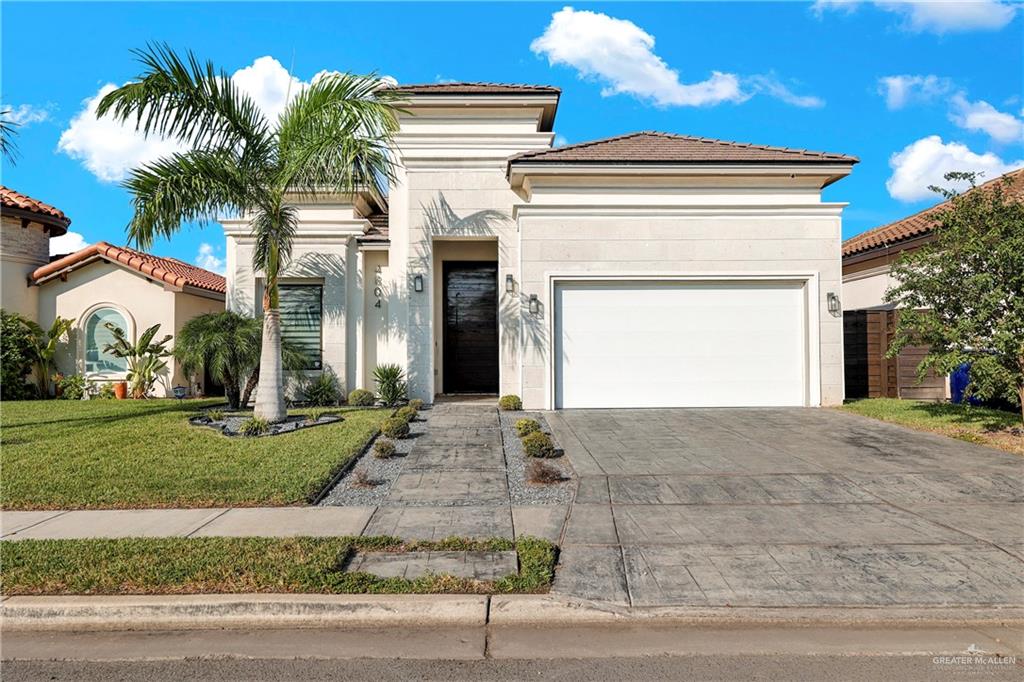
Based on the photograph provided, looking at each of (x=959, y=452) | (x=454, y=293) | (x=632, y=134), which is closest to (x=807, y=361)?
(x=959, y=452)

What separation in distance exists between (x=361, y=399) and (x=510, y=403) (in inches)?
130

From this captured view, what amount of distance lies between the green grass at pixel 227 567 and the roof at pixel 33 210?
15001 millimetres

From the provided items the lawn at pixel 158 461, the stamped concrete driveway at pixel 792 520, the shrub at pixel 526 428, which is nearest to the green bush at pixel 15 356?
the lawn at pixel 158 461

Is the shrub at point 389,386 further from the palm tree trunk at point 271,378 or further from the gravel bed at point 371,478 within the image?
the gravel bed at point 371,478

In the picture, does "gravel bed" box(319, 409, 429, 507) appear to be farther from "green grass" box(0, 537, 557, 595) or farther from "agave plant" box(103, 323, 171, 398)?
"agave plant" box(103, 323, 171, 398)

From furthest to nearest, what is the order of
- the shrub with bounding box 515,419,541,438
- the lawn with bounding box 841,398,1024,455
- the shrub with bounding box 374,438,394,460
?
the shrub with bounding box 515,419,541,438
the lawn with bounding box 841,398,1024,455
the shrub with bounding box 374,438,394,460

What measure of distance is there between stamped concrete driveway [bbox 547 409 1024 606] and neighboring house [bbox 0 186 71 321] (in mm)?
15234

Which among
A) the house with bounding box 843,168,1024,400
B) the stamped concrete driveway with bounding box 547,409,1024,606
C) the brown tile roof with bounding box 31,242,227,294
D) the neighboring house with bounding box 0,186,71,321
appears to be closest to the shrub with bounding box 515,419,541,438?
the stamped concrete driveway with bounding box 547,409,1024,606

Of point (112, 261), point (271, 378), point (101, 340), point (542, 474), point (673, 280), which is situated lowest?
point (542, 474)

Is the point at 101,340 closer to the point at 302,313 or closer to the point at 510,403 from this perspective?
the point at 302,313

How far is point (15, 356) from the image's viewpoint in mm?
15992

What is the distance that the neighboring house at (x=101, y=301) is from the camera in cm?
1711

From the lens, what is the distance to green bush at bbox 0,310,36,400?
16.0 meters

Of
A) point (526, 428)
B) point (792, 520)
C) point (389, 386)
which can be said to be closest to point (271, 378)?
point (389, 386)
